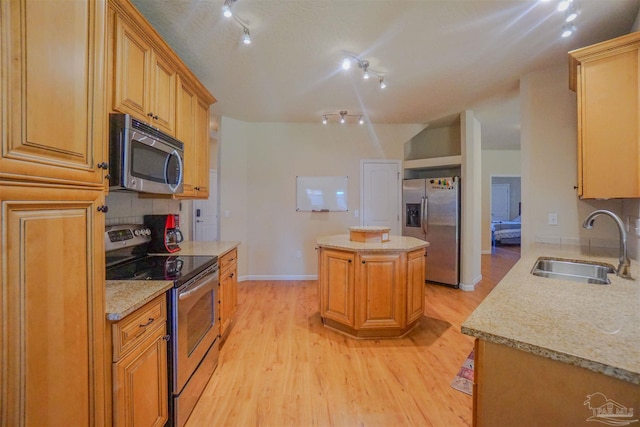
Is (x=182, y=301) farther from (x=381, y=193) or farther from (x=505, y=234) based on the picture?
(x=505, y=234)

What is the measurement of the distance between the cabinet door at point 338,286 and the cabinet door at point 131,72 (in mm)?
1828

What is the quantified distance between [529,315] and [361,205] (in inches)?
139

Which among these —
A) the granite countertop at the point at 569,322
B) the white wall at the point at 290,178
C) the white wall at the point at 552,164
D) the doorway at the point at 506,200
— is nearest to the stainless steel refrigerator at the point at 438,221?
the white wall at the point at 290,178

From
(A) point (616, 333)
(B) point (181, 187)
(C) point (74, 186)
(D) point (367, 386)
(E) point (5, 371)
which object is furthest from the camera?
(B) point (181, 187)

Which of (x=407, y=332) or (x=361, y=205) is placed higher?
(x=361, y=205)

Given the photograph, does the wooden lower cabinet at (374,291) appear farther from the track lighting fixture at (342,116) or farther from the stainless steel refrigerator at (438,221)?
the track lighting fixture at (342,116)

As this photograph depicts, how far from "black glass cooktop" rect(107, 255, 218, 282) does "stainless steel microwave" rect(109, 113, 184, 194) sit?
49cm

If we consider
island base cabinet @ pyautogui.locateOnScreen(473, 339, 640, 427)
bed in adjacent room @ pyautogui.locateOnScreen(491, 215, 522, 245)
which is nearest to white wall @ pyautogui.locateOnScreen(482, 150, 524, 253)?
bed in adjacent room @ pyautogui.locateOnScreen(491, 215, 522, 245)

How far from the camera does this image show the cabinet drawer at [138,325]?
104 cm

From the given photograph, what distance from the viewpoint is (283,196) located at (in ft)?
14.2

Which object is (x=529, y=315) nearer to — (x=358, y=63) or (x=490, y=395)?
(x=490, y=395)

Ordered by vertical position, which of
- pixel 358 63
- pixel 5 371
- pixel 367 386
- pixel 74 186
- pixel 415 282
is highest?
pixel 358 63

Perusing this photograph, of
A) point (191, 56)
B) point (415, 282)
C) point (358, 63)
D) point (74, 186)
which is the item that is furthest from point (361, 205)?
point (74, 186)

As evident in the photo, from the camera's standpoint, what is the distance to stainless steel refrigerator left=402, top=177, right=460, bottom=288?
3.89 metres
